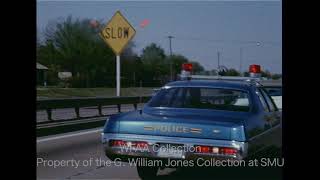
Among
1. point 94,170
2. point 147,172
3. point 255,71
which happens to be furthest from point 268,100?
point 94,170

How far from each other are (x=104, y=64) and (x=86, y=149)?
40324 millimetres

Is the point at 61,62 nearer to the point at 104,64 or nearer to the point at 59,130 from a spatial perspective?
the point at 104,64

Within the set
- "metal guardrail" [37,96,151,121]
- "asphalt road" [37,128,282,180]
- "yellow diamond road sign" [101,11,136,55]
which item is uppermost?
"yellow diamond road sign" [101,11,136,55]

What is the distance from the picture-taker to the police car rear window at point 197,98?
7.09 metres

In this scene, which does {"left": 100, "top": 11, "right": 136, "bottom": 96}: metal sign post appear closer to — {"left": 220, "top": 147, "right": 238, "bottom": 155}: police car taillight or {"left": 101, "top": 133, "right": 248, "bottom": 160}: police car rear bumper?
{"left": 101, "top": 133, "right": 248, "bottom": 160}: police car rear bumper

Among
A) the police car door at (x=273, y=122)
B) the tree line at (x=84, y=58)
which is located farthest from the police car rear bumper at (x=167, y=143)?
the tree line at (x=84, y=58)

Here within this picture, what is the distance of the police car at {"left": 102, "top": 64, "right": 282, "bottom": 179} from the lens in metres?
5.96

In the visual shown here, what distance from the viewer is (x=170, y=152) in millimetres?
6070

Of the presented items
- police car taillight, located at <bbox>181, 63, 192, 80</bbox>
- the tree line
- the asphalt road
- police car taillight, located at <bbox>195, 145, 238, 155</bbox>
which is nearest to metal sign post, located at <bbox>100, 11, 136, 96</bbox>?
the asphalt road

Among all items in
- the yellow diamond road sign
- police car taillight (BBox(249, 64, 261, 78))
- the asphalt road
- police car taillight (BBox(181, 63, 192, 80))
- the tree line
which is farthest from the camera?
the tree line

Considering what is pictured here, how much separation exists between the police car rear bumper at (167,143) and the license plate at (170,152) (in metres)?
0.03
